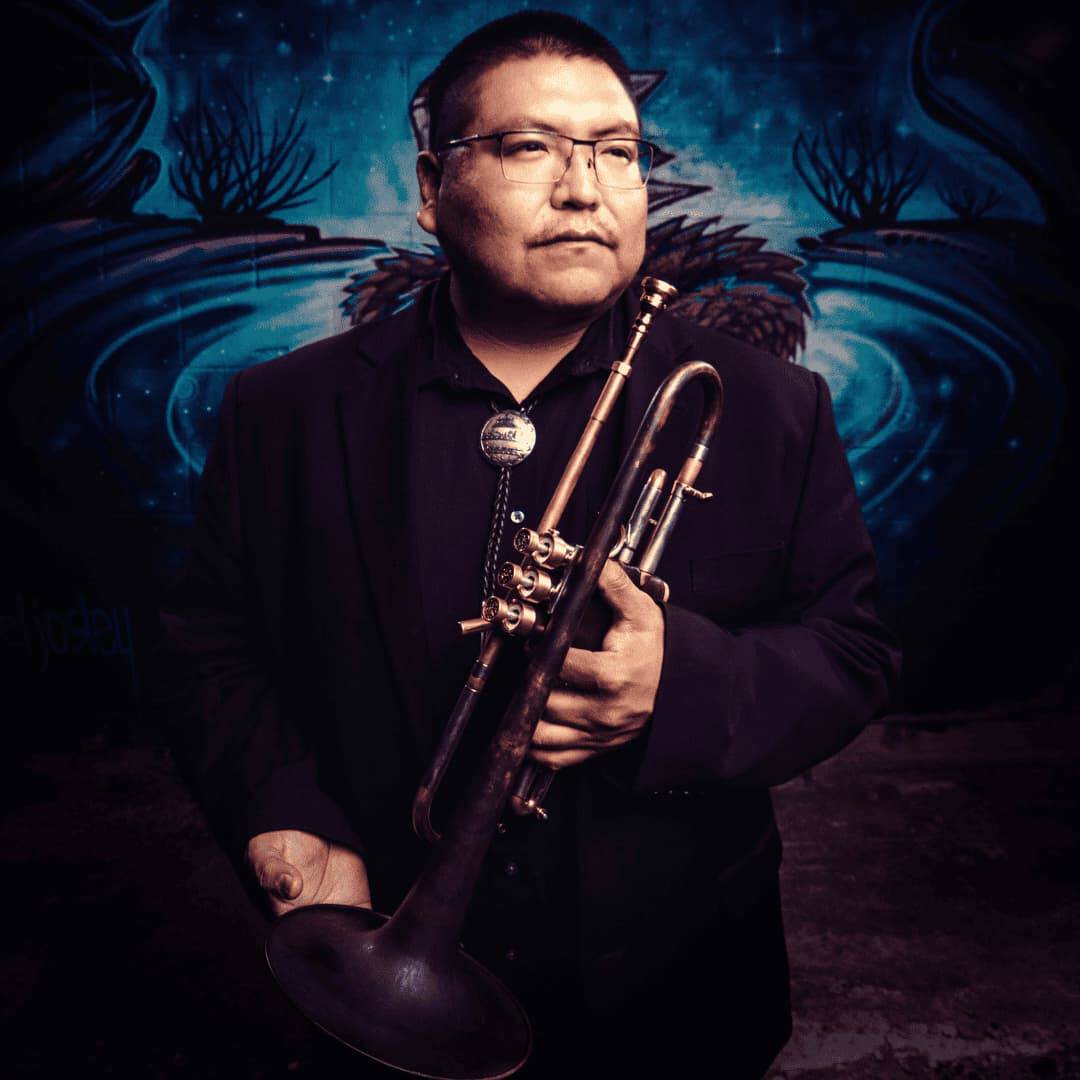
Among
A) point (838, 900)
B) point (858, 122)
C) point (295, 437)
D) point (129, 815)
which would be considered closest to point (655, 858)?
point (295, 437)

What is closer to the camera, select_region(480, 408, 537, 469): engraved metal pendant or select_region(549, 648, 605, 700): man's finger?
select_region(549, 648, 605, 700): man's finger

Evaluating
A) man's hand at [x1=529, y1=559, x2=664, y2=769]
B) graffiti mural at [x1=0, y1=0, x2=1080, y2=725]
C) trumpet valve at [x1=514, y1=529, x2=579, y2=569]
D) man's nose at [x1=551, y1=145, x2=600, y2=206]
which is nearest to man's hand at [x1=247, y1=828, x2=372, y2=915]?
man's hand at [x1=529, y1=559, x2=664, y2=769]

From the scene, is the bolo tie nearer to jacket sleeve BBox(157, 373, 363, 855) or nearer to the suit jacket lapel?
the suit jacket lapel

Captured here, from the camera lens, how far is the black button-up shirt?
156 centimetres

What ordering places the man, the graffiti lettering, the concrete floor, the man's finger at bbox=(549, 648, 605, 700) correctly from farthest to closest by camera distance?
the graffiti lettering → the concrete floor → the man → the man's finger at bbox=(549, 648, 605, 700)

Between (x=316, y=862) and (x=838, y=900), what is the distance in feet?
8.70

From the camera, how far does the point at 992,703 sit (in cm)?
500

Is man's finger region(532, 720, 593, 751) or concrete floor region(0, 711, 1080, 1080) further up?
man's finger region(532, 720, 593, 751)

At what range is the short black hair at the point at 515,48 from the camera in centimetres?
141

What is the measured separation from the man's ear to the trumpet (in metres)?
0.43

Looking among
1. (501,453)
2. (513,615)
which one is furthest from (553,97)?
(513,615)

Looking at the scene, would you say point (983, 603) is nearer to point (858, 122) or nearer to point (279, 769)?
point (858, 122)

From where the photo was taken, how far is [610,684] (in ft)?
4.33

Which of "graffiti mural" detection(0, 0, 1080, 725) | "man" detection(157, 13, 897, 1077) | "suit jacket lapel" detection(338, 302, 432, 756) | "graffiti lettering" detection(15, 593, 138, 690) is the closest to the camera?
Result: "man" detection(157, 13, 897, 1077)
